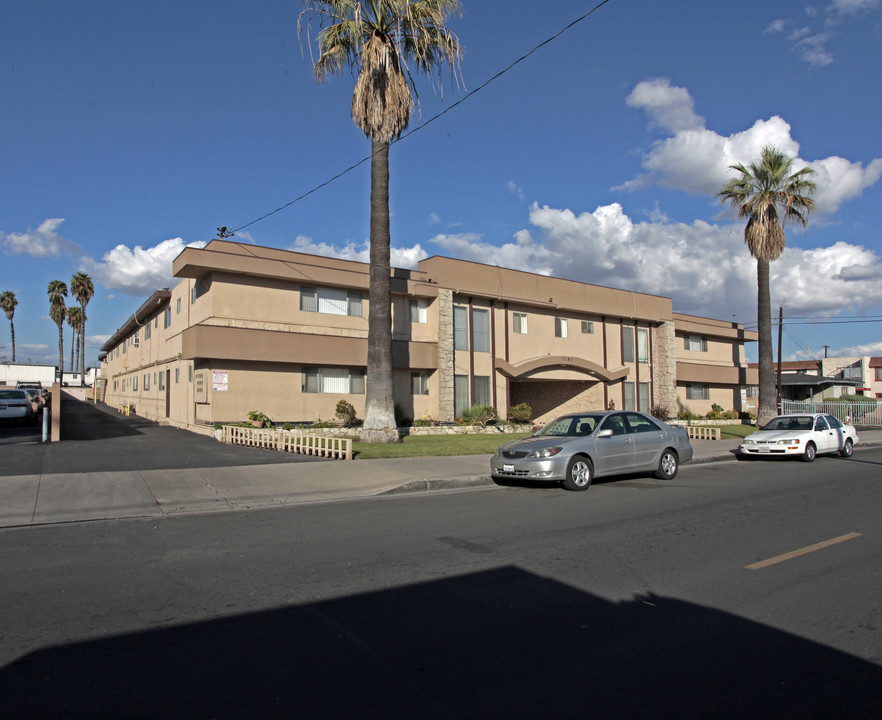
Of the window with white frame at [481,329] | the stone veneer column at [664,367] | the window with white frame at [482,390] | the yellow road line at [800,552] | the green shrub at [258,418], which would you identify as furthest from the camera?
the stone veneer column at [664,367]

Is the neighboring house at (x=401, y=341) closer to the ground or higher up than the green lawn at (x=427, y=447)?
higher up

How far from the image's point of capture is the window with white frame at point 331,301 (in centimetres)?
2484

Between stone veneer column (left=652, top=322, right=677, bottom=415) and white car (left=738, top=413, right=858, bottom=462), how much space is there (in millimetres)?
17363

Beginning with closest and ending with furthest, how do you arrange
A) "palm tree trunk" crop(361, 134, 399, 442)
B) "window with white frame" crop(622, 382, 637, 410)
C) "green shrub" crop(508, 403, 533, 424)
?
"palm tree trunk" crop(361, 134, 399, 442)
"green shrub" crop(508, 403, 533, 424)
"window with white frame" crop(622, 382, 637, 410)

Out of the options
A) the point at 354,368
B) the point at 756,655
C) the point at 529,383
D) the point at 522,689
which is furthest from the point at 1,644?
the point at 529,383

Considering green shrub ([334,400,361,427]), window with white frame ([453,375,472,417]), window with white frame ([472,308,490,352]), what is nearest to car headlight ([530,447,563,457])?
green shrub ([334,400,361,427])

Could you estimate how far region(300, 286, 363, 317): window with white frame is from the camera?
978 inches

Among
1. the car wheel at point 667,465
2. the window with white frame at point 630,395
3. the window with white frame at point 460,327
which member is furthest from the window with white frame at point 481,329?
the car wheel at point 667,465

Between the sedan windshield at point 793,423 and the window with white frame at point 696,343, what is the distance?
72.6 feet

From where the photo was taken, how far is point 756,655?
15.0 ft

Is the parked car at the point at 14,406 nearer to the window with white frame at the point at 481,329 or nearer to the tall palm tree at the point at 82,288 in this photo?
the window with white frame at the point at 481,329

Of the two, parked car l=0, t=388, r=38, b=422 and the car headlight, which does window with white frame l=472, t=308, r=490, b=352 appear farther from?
parked car l=0, t=388, r=38, b=422

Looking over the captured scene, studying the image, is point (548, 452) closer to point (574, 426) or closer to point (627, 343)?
point (574, 426)

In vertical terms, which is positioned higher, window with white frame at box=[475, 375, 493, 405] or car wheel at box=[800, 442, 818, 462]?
window with white frame at box=[475, 375, 493, 405]
